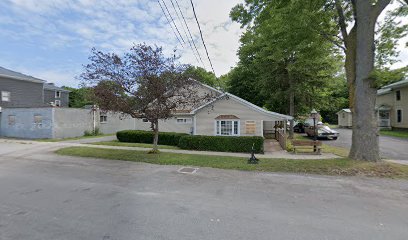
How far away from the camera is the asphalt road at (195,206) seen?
12.9 feet

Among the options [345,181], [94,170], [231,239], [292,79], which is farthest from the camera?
[292,79]

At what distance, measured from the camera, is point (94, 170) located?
8.84 meters

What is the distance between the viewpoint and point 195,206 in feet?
16.9

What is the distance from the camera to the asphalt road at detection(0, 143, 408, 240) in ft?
12.9

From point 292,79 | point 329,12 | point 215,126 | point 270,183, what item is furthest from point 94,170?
point 292,79

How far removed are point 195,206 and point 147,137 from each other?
14129mm

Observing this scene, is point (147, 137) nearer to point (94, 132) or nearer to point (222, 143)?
point (222, 143)

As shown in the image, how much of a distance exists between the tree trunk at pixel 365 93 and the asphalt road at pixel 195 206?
93.5 inches

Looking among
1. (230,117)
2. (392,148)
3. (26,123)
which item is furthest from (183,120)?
(392,148)

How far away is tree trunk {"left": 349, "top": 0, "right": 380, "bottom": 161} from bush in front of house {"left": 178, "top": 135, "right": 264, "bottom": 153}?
205 inches

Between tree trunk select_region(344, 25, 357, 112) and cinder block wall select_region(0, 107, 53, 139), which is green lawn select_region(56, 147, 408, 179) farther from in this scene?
cinder block wall select_region(0, 107, 53, 139)

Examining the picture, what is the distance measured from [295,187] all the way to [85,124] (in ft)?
75.4

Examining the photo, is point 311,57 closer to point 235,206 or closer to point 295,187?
point 295,187

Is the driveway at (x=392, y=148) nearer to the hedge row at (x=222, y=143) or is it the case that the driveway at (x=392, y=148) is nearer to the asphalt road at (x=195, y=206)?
the hedge row at (x=222, y=143)
